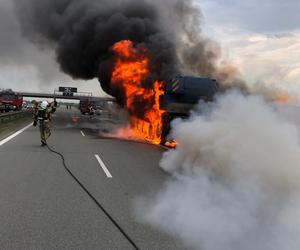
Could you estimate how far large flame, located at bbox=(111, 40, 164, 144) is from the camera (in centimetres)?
1928

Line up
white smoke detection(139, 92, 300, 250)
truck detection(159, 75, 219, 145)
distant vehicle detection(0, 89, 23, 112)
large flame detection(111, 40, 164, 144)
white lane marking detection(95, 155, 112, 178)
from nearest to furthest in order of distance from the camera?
1. white smoke detection(139, 92, 300, 250)
2. white lane marking detection(95, 155, 112, 178)
3. truck detection(159, 75, 219, 145)
4. large flame detection(111, 40, 164, 144)
5. distant vehicle detection(0, 89, 23, 112)

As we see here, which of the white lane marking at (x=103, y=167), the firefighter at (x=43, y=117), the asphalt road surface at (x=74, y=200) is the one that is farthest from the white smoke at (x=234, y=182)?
the firefighter at (x=43, y=117)

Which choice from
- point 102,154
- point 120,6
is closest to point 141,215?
point 102,154

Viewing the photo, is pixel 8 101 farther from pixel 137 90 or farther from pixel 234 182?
pixel 234 182

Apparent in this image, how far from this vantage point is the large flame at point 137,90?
63.3 ft

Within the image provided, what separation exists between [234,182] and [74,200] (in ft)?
8.91

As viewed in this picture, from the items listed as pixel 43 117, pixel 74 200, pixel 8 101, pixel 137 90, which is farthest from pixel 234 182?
pixel 8 101

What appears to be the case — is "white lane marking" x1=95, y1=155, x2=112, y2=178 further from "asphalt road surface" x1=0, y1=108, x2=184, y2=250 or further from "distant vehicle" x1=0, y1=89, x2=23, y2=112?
"distant vehicle" x1=0, y1=89, x2=23, y2=112

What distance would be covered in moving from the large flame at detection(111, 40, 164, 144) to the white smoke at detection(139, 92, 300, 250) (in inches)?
328

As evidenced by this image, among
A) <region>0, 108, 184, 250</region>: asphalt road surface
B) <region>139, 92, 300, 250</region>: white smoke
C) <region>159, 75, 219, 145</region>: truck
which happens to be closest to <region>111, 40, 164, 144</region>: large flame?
<region>159, 75, 219, 145</region>: truck

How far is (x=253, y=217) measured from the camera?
594 cm

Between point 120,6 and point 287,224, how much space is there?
24.2 metres

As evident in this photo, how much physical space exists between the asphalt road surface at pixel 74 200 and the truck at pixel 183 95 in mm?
3791

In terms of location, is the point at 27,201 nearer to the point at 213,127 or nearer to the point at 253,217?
the point at 253,217
